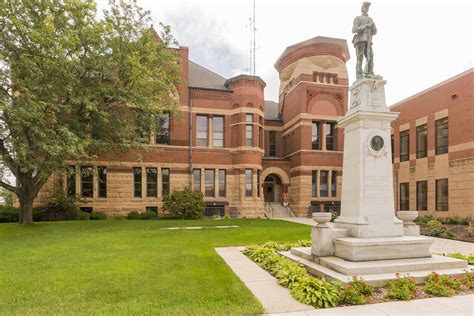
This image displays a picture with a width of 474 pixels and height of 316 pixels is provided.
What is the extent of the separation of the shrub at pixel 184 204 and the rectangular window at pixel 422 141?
18.2 metres

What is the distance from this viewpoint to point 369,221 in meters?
7.72

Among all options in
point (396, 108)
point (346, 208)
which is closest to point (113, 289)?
point (346, 208)

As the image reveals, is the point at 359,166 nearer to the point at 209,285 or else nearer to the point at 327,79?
the point at 209,285

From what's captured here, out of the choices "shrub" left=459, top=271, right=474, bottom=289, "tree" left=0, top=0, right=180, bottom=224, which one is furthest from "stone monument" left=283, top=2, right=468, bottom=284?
"tree" left=0, top=0, right=180, bottom=224

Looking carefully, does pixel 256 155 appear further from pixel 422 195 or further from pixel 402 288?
pixel 402 288

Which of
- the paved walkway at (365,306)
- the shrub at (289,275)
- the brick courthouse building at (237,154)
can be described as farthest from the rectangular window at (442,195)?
the shrub at (289,275)

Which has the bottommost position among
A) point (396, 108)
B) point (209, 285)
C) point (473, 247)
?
point (473, 247)

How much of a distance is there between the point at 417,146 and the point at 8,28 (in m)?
28.6

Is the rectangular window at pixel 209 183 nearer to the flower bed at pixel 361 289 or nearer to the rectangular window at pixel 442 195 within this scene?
the rectangular window at pixel 442 195

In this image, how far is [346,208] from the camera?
8.46 m

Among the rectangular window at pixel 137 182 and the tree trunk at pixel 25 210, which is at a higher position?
the rectangular window at pixel 137 182

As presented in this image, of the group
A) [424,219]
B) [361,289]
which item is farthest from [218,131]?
[361,289]

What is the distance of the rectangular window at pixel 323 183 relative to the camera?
2791cm

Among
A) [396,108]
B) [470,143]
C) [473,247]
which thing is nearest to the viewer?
[473,247]
